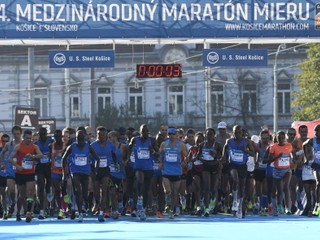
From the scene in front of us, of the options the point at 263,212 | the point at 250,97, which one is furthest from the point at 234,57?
the point at 250,97

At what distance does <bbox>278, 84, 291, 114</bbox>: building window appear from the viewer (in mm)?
70000

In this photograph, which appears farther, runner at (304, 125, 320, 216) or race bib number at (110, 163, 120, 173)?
race bib number at (110, 163, 120, 173)

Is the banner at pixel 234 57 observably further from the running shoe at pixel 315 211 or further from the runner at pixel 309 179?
the running shoe at pixel 315 211

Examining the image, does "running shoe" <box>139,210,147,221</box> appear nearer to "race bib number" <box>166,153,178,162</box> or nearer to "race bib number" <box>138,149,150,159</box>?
"race bib number" <box>138,149,150,159</box>

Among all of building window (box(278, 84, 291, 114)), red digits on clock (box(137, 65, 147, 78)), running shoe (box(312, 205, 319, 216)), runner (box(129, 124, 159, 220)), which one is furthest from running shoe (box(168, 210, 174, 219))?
building window (box(278, 84, 291, 114))

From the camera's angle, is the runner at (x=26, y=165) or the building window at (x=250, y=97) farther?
the building window at (x=250, y=97)

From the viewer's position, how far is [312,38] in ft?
95.0

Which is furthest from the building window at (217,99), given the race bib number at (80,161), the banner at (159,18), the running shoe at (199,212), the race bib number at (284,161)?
the race bib number at (80,161)

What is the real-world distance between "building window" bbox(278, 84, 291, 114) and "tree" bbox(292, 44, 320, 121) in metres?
12.2

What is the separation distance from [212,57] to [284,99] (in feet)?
128

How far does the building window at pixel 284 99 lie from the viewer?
70.0 m

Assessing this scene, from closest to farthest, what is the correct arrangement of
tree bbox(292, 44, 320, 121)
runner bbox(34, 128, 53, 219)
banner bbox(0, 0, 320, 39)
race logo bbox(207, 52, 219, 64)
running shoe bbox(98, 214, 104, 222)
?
running shoe bbox(98, 214, 104, 222), runner bbox(34, 128, 53, 219), banner bbox(0, 0, 320, 39), race logo bbox(207, 52, 219, 64), tree bbox(292, 44, 320, 121)

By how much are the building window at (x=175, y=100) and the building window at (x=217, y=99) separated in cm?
228

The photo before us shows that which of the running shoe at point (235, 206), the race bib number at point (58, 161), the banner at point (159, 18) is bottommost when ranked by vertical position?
the running shoe at point (235, 206)
